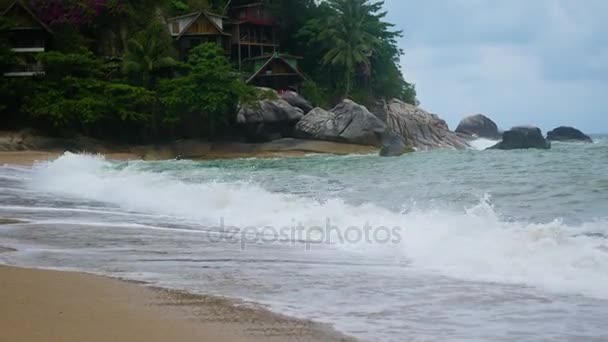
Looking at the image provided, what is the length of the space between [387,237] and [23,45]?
119 ft

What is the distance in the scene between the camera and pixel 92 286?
5.66 m

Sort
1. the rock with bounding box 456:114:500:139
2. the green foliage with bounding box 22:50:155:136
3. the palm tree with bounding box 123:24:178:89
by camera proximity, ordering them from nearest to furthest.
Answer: the green foliage with bounding box 22:50:155:136
the palm tree with bounding box 123:24:178:89
the rock with bounding box 456:114:500:139

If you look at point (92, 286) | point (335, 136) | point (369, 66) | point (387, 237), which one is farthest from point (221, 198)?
point (369, 66)

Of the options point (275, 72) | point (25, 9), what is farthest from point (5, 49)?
point (275, 72)

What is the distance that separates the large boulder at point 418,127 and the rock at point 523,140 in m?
5.30

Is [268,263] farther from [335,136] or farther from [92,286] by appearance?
[335,136]

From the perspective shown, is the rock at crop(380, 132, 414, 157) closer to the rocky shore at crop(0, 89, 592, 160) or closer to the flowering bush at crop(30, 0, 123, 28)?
the rocky shore at crop(0, 89, 592, 160)

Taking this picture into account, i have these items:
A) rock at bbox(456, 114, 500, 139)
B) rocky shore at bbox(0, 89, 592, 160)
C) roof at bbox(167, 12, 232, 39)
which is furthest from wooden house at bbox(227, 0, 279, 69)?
rock at bbox(456, 114, 500, 139)

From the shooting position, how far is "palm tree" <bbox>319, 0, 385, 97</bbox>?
4619 centimetres

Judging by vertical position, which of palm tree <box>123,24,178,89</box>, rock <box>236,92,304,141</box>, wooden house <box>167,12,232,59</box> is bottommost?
rock <box>236,92,304,141</box>

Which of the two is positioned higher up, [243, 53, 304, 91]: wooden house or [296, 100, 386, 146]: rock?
[243, 53, 304, 91]: wooden house

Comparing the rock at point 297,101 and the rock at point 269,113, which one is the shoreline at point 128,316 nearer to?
the rock at point 269,113

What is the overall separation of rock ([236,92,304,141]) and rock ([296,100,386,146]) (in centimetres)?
78

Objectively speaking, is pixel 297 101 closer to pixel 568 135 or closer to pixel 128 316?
pixel 568 135
